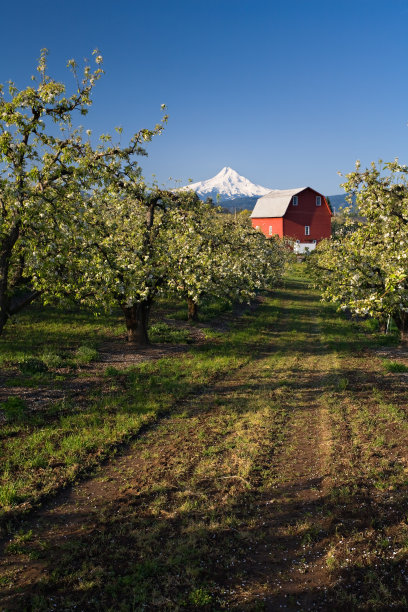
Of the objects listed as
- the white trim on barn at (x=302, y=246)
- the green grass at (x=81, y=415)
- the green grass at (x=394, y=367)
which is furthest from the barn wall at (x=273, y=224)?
the green grass at (x=81, y=415)

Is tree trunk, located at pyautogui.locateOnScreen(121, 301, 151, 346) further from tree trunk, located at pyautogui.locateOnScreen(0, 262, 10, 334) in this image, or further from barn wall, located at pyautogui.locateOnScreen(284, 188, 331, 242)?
barn wall, located at pyautogui.locateOnScreen(284, 188, 331, 242)

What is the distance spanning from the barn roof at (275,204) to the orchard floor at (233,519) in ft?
272

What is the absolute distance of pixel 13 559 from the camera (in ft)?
19.5

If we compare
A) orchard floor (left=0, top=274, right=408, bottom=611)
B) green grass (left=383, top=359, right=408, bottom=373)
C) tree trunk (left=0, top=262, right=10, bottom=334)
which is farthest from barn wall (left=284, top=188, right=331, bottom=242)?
tree trunk (left=0, top=262, right=10, bottom=334)

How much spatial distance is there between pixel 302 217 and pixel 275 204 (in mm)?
7365

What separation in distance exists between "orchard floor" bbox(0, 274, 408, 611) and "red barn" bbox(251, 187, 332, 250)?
8174 cm

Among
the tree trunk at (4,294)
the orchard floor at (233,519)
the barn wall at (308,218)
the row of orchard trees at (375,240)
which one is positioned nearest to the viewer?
the orchard floor at (233,519)

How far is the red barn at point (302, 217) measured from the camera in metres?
90.4

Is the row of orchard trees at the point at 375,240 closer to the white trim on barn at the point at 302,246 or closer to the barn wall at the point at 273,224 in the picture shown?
the white trim on barn at the point at 302,246

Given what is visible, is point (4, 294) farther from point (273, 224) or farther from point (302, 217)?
point (302, 217)

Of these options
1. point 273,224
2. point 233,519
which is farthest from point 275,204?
point 233,519

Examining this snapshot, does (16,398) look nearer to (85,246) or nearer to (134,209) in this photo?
(85,246)

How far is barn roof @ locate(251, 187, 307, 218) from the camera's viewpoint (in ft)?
298

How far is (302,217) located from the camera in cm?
9150
